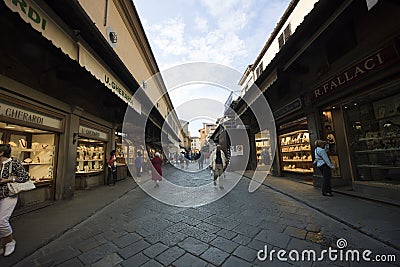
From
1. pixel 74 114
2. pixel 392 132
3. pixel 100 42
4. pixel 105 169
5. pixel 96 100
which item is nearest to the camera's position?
pixel 100 42

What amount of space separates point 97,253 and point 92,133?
5787mm

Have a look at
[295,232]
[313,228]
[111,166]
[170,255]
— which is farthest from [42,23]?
[111,166]

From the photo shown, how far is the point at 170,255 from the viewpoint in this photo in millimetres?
2410

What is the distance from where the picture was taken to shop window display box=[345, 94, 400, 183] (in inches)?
179

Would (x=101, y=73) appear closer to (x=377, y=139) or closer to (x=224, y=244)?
(x=224, y=244)

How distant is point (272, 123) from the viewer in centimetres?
969

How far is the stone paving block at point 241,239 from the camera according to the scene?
2703 millimetres

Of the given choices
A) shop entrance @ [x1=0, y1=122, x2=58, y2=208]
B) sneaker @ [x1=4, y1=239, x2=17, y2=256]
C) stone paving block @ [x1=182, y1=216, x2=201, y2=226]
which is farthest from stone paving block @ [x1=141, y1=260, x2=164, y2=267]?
shop entrance @ [x1=0, y1=122, x2=58, y2=208]

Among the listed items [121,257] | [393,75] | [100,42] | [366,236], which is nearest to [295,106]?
[393,75]

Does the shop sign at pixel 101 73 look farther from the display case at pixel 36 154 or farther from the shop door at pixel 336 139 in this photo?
the shop door at pixel 336 139

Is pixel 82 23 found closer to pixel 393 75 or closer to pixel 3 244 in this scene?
pixel 3 244

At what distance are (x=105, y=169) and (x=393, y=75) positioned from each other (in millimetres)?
10285

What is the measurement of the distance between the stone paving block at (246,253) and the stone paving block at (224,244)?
8cm

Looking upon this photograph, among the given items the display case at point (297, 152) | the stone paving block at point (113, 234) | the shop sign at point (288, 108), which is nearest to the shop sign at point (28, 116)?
the stone paving block at point (113, 234)
